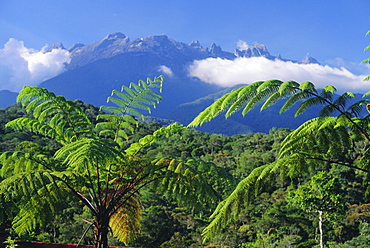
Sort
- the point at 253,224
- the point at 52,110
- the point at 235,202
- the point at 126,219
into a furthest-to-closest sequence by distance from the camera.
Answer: the point at 253,224 → the point at 126,219 → the point at 52,110 → the point at 235,202

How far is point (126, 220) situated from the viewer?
16.2 feet

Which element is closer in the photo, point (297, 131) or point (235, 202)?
point (235, 202)

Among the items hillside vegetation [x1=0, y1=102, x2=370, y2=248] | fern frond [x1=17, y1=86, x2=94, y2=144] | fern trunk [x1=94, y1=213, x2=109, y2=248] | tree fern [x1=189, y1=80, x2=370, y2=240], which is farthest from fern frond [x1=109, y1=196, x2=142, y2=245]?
hillside vegetation [x1=0, y1=102, x2=370, y2=248]

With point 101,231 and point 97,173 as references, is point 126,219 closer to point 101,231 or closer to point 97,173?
point 101,231

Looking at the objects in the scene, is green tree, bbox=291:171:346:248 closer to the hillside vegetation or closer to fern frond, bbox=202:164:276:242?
the hillside vegetation

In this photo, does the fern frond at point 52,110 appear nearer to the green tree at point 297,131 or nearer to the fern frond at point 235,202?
the green tree at point 297,131

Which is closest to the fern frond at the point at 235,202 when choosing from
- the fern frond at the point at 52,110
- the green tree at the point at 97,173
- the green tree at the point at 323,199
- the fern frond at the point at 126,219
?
the green tree at the point at 97,173

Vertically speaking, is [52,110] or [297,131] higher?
[52,110]

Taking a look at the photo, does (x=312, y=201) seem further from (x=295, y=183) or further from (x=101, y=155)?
(x=295, y=183)

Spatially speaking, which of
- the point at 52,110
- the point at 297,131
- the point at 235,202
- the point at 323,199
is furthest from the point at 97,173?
the point at 323,199

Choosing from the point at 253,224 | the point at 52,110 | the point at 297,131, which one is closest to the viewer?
the point at 297,131

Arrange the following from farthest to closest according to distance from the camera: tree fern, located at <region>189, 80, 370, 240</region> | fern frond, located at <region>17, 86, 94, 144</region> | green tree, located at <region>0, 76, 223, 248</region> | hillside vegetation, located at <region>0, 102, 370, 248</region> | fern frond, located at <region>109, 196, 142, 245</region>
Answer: hillside vegetation, located at <region>0, 102, 370, 248</region> → fern frond, located at <region>109, 196, 142, 245</region> → fern frond, located at <region>17, 86, 94, 144</region> → green tree, located at <region>0, 76, 223, 248</region> → tree fern, located at <region>189, 80, 370, 240</region>

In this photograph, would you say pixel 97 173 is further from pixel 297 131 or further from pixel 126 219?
pixel 297 131

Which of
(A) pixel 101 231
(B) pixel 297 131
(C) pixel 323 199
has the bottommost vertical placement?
(A) pixel 101 231
